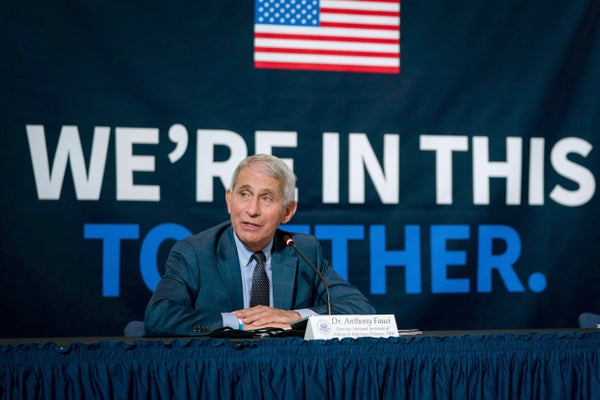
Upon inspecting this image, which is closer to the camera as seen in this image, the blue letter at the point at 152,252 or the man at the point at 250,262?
the man at the point at 250,262

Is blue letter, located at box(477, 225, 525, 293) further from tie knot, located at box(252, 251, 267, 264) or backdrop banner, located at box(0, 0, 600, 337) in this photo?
tie knot, located at box(252, 251, 267, 264)

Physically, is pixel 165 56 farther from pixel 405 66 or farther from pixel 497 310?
pixel 497 310

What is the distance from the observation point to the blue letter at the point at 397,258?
3.57 m

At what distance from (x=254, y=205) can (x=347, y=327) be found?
704 mm

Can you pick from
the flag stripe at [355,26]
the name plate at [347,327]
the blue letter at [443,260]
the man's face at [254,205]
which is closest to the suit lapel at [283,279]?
the man's face at [254,205]

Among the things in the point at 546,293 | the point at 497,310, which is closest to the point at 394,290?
the point at 497,310

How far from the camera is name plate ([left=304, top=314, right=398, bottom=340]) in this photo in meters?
1.68

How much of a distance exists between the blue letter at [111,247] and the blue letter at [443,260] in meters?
1.48

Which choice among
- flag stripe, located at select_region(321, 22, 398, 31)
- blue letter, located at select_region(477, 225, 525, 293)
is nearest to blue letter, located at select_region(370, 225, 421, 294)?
blue letter, located at select_region(477, 225, 525, 293)

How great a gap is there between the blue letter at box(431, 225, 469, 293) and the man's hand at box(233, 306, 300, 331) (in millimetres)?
1664

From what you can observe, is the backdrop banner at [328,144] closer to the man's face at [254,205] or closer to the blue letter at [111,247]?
the blue letter at [111,247]

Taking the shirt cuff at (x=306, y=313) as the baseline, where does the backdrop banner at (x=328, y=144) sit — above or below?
above

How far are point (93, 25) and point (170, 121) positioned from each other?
0.57 meters

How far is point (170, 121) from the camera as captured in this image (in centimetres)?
342
